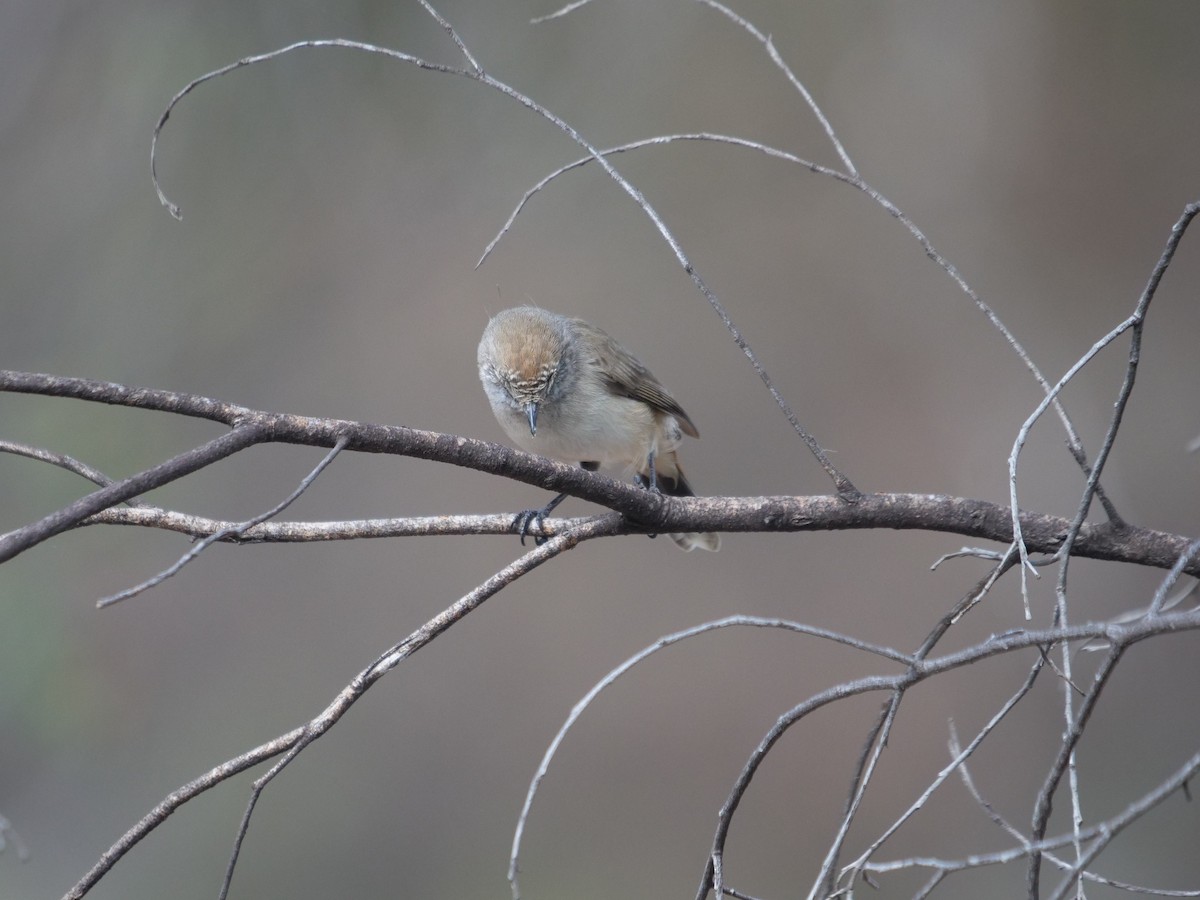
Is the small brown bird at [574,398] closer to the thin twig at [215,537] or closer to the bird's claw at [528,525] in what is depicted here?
the bird's claw at [528,525]

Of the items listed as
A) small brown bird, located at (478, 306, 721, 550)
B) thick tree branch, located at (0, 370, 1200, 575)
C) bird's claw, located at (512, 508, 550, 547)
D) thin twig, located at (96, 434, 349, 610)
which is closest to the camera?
thin twig, located at (96, 434, 349, 610)

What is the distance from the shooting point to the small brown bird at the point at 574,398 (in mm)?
4293

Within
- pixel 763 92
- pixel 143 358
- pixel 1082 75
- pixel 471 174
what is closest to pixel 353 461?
pixel 143 358

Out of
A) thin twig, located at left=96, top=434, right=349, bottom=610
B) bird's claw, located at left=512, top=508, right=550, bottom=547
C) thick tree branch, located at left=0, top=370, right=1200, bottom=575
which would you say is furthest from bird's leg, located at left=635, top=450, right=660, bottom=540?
thin twig, located at left=96, top=434, right=349, bottom=610

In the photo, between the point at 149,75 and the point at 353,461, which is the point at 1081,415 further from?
the point at 149,75

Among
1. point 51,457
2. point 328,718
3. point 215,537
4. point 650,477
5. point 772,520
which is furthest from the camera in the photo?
point 650,477

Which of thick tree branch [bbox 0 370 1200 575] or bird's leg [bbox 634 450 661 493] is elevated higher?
bird's leg [bbox 634 450 661 493]

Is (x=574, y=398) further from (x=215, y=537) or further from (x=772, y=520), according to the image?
(x=215, y=537)

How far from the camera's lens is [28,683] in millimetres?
6484

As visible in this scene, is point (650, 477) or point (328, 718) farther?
point (650, 477)

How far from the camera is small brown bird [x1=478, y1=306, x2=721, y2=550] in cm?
429

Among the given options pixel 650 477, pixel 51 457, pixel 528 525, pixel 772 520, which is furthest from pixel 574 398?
pixel 51 457

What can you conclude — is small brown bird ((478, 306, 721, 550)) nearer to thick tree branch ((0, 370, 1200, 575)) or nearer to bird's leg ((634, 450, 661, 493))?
bird's leg ((634, 450, 661, 493))

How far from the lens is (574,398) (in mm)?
4414
